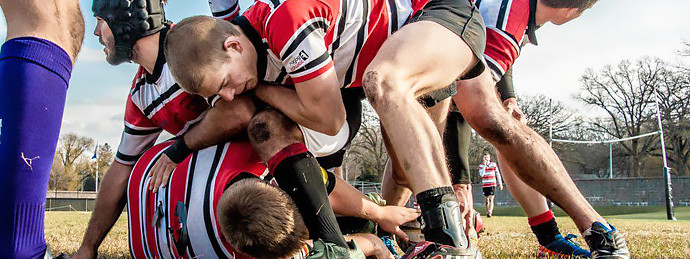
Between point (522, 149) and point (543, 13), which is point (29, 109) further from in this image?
point (543, 13)

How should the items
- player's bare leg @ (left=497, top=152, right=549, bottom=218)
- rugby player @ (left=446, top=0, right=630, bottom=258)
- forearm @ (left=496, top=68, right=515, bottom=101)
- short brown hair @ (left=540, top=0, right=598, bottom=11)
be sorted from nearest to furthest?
1. rugby player @ (left=446, top=0, right=630, bottom=258)
2. short brown hair @ (left=540, top=0, right=598, bottom=11)
3. player's bare leg @ (left=497, top=152, right=549, bottom=218)
4. forearm @ (left=496, top=68, right=515, bottom=101)

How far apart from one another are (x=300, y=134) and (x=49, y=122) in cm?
140

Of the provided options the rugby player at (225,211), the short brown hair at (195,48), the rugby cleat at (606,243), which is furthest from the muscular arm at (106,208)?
the rugby cleat at (606,243)

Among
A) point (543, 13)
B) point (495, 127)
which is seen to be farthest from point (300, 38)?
point (543, 13)

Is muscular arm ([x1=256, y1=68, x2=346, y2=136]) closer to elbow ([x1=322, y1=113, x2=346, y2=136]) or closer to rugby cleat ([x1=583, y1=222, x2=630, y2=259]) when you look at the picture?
elbow ([x1=322, y1=113, x2=346, y2=136])

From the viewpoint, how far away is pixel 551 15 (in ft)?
12.9

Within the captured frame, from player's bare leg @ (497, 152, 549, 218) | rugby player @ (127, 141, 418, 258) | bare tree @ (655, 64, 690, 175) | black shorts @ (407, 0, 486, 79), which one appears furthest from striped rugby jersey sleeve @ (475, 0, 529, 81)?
bare tree @ (655, 64, 690, 175)

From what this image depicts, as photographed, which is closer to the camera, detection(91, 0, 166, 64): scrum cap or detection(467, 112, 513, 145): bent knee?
detection(91, 0, 166, 64): scrum cap

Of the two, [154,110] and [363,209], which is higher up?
[154,110]

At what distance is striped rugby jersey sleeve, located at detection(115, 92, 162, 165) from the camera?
11.8ft

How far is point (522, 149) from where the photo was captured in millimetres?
3471

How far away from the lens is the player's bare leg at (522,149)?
328cm

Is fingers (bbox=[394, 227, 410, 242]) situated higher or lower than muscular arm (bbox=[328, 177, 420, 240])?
lower

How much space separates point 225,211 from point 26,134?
87 centimetres
